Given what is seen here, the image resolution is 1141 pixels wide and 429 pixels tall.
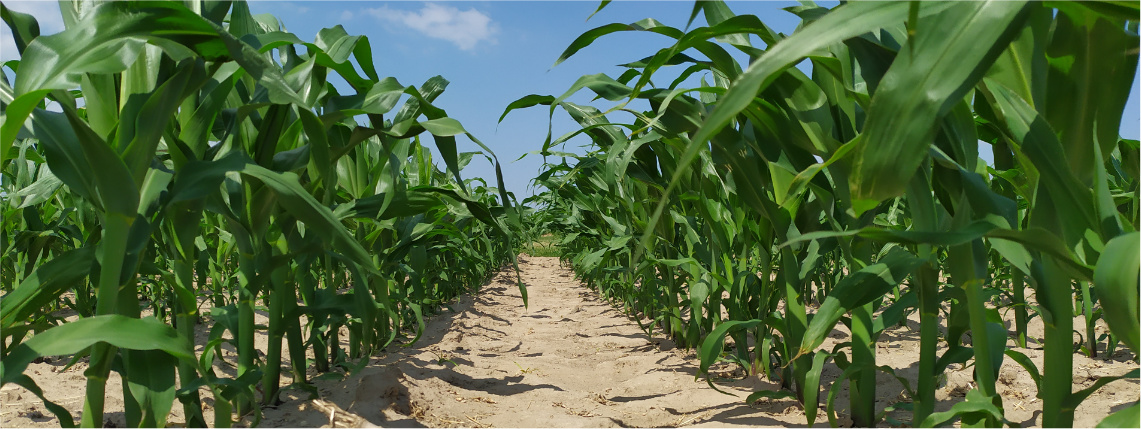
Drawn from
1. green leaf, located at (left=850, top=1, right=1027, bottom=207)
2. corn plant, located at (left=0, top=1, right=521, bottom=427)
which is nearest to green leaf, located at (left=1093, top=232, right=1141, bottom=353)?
green leaf, located at (left=850, top=1, right=1027, bottom=207)

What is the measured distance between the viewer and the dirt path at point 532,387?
1888 mm

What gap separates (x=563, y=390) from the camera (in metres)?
2.45

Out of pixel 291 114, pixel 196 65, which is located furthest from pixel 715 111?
pixel 291 114

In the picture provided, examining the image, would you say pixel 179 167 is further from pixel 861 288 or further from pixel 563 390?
pixel 563 390

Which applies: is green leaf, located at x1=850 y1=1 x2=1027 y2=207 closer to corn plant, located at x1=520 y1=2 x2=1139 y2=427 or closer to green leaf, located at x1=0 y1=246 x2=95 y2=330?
corn plant, located at x1=520 y1=2 x2=1139 y2=427

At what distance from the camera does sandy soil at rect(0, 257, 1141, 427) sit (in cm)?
183

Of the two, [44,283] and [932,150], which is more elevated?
[932,150]

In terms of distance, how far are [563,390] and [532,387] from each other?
122mm

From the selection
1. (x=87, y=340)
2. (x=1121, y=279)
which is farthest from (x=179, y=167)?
(x=1121, y=279)

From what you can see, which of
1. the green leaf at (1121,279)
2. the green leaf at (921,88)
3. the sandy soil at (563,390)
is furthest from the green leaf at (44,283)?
the green leaf at (1121,279)

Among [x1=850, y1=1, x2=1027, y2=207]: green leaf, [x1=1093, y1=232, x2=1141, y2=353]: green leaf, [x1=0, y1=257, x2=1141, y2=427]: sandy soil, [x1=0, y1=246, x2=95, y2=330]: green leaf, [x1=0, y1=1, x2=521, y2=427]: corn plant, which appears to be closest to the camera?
[x1=850, y1=1, x2=1027, y2=207]: green leaf

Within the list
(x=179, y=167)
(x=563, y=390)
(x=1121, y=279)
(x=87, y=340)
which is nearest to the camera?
(x=1121, y=279)

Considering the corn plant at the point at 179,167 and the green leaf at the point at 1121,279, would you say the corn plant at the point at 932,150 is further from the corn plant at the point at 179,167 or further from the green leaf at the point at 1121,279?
the corn plant at the point at 179,167

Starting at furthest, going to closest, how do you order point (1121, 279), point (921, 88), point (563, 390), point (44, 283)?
point (563, 390) → point (44, 283) → point (1121, 279) → point (921, 88)
